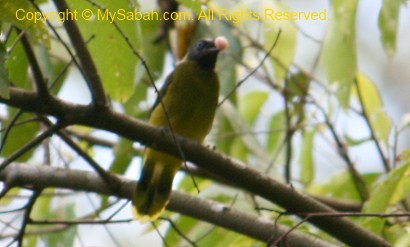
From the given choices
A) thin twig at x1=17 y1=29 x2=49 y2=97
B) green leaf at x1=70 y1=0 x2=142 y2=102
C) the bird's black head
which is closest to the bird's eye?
the bird's black head

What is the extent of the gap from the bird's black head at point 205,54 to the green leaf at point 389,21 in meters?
1.67

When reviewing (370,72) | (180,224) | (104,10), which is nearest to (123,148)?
(180,224)

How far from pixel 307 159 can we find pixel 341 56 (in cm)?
154

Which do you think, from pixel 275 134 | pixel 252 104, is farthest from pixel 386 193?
pixel 275 134

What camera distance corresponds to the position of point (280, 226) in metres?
3.21

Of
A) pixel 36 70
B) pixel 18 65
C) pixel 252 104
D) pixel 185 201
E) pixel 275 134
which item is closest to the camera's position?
pixel 36 70

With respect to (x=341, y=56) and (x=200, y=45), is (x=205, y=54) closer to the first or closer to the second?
(x=200, y=45)

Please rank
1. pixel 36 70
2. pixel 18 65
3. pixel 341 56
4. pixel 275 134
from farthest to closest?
pixel 275 134, pixel 341 56, pixel 18 65, pixel 36 70

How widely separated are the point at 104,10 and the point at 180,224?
1.50 meters

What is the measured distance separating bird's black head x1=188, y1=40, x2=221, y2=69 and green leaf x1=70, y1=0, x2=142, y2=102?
5.25 feet

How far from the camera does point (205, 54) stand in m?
4.59

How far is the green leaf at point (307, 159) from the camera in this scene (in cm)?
477

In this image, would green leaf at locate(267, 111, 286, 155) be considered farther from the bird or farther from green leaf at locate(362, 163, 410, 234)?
green leaf at locate(362, 163, 410, 234)

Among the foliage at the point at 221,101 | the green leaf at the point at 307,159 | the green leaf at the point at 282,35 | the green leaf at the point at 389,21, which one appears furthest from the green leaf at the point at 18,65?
the green leaf at the point at 307,159
